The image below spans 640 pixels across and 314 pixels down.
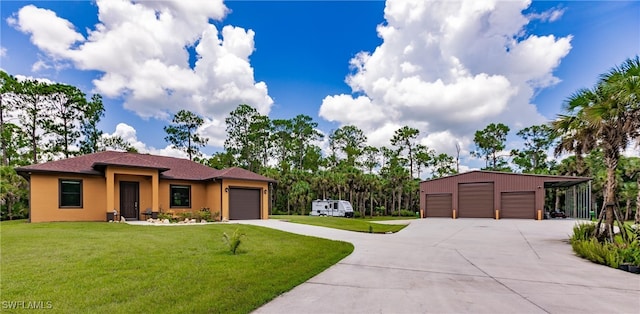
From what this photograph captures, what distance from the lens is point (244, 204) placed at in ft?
65.4

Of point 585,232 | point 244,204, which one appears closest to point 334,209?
point 244,204

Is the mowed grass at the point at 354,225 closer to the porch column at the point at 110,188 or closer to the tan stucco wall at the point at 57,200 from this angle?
the porch column at the point at 110,188

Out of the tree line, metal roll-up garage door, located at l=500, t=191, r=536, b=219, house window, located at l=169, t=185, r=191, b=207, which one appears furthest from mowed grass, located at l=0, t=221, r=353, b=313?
metal roll-up garage door, located at l=500, t=191, r=536, b=219

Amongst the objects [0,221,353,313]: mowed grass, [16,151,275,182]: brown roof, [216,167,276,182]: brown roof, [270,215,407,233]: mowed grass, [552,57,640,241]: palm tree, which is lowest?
[270,215,407,233]: mowed grass

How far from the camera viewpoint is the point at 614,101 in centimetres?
891

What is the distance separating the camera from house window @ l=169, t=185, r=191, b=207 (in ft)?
61.2

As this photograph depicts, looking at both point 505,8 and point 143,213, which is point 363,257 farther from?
point 143,213

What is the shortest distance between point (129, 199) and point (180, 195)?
276 centimetres

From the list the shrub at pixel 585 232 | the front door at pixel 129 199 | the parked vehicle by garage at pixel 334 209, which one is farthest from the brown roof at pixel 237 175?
the shrub at pixel 585 232

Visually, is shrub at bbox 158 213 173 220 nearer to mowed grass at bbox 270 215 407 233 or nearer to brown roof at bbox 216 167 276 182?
brown roof at bbox 216 167 276 182

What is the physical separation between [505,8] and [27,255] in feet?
56.5

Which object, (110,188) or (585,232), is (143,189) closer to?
(110,188)

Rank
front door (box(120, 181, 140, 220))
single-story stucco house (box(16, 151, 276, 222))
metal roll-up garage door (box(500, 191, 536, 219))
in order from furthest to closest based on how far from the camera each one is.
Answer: metal roll-up garage door (box(500, 191, 536, 219)) < front door (box(120, 181, 140, 220)) < single-story stucco house (box(16, 151, 276, 222))

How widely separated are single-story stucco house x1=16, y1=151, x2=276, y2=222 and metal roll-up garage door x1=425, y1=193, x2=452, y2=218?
15458 mm
